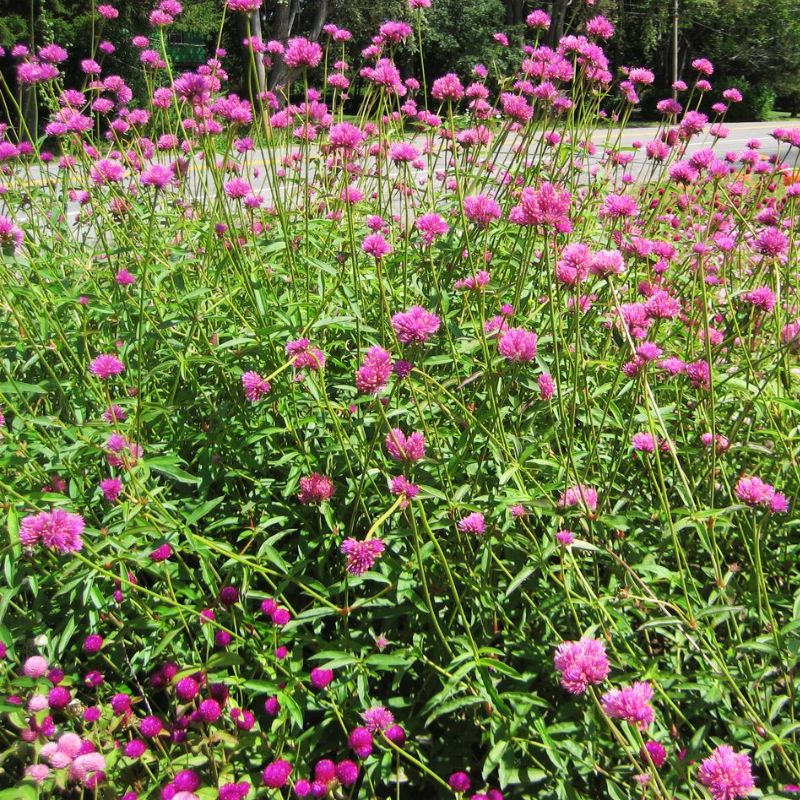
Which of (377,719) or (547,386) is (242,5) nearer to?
(547,386)

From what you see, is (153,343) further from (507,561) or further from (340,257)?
(507,561)

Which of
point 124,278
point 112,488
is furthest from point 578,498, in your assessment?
point 124,278

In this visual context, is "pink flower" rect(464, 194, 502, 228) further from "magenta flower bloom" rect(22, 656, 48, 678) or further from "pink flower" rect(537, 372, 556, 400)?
"magenta flower bloom" rect(22, 656, 48, 678)

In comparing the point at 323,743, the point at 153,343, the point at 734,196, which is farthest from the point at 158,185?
the point at 734,196

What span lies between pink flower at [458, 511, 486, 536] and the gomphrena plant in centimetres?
1

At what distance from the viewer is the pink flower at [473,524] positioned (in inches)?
63.9

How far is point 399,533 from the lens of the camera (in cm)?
165

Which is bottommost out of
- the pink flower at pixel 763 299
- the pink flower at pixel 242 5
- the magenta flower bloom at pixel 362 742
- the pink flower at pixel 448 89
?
the magenta flower bloom at pixel 362 742

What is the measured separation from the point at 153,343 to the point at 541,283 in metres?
1.37

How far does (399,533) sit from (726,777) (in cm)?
80

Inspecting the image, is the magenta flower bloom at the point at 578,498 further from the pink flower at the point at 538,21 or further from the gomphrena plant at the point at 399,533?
the pink flower at the point at 538,21

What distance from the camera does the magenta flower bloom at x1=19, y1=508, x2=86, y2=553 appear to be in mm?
1419

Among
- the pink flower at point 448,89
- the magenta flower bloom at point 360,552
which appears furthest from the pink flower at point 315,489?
the pink flower at point 448,89

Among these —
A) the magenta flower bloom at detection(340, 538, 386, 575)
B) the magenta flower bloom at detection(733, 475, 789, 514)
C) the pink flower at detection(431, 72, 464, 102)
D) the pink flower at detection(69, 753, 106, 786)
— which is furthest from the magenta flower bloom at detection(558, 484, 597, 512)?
the pink flower at detection(431, 72, 464, 102)
